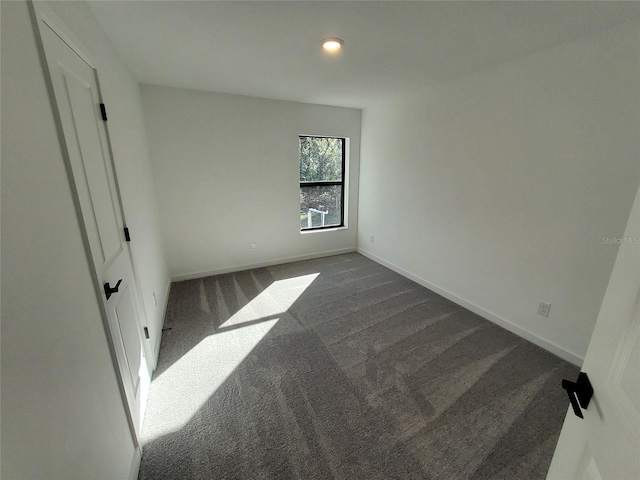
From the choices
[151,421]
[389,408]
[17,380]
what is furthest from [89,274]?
[389,408]

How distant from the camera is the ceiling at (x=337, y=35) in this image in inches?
59.0

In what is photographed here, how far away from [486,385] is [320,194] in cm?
322

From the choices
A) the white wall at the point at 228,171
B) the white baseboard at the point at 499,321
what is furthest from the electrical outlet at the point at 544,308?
the white wall at the point at 228,171

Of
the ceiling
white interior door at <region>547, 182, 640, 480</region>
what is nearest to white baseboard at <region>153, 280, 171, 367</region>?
the ceiling

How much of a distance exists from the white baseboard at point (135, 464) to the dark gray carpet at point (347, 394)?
0.03m

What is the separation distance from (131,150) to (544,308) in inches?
143

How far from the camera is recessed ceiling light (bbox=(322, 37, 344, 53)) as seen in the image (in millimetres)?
1848

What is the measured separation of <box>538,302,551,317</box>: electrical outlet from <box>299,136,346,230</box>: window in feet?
9.56

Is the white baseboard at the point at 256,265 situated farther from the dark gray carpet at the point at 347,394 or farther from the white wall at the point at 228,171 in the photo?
the dark gray carpet at the point at 347,394

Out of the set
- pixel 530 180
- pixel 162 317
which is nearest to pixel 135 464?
pixel 162 317

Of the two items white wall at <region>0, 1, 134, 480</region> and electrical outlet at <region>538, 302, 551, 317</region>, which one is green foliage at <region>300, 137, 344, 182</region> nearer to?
electrical outlet at <region>538, 302, 551, 317</region>

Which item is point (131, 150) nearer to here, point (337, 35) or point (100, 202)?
point (100, 202)

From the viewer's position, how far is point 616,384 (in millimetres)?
597

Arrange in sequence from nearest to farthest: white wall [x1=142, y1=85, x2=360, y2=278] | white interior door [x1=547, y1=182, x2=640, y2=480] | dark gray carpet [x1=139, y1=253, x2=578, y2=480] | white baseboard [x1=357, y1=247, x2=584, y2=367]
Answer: white interior door [x1=547, y1=182, x2=640, y2=480]
dark gray carpet [x1=139, y1=253, x2=578, y2=480]
white baseboard [x1=357, y1=247, x2=584, y2=367]
white wall [x1=142, y1=85, x2=360, y2=278]
